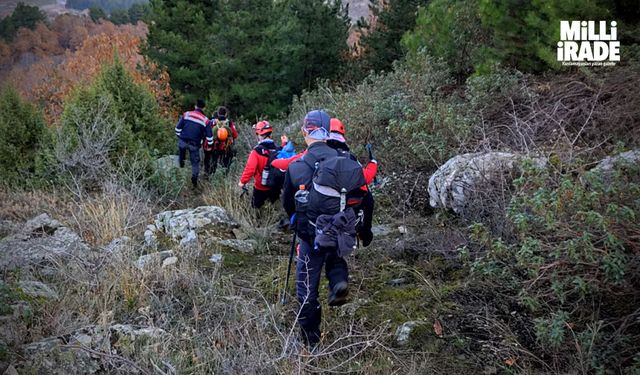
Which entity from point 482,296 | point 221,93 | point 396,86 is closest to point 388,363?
point 482,296

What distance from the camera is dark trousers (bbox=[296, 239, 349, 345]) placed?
396cm

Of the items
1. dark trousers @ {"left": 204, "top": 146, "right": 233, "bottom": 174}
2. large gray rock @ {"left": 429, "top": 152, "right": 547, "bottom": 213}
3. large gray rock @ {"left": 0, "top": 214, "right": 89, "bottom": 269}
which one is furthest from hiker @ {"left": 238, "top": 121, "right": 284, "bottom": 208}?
dark trousers @ {"left": 204, "top": 146, "right": 233, "bottom": 174}

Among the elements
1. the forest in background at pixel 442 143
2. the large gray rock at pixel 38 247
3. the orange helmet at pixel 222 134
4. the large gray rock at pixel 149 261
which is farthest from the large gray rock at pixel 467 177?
the orange helmet at pixel 222 134

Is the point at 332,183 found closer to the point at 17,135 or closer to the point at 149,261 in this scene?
the point at 149,261

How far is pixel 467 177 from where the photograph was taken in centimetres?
575

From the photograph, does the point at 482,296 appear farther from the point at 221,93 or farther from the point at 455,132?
the point at 221,93

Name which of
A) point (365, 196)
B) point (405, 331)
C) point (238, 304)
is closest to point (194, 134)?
point (238, 304)

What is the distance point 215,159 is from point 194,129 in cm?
78

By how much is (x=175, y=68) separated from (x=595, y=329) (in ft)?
50.3

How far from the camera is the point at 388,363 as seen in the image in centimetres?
364

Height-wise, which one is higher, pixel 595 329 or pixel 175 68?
pixel 175 68

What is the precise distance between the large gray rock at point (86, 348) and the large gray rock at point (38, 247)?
1.29 m

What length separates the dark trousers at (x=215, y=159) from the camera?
31.4 feet

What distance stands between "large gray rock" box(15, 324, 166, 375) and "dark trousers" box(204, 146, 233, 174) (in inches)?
228
